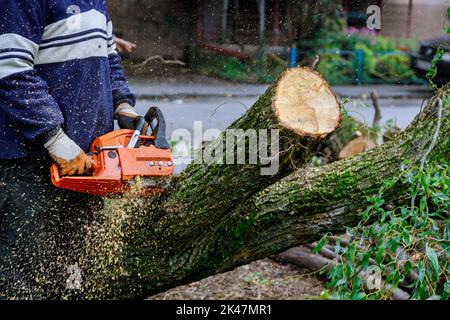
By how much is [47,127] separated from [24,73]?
7.5 inches

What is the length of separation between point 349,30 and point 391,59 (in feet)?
3.01

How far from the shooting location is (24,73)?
2.04 m

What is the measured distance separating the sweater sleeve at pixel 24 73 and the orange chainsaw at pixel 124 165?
17 centimetres

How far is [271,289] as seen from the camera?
10.4ft

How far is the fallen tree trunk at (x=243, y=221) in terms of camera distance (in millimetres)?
2334

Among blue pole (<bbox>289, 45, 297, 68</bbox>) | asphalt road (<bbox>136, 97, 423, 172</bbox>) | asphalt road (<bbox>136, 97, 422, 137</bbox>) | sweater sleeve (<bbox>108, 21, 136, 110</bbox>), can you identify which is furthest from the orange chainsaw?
blue pole (<bbox>289, 45, 297, 68</bbox>)

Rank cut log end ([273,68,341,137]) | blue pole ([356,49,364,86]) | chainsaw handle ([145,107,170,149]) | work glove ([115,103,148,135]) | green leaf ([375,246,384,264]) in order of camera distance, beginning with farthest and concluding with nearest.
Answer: blue pole ([356,49,364,86]) < work glove ([115,103,148,135]) < chainsaw handle ([145,107,170,149]) < cut log end ([273,68,341,137]) < green leaf ([375,246,384,264])

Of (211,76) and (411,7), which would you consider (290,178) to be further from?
(411,7)

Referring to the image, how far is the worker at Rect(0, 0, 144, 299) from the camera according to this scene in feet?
6.71

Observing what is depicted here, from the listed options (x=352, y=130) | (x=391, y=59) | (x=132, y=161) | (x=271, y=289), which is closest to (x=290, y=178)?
(x=132, y=161)

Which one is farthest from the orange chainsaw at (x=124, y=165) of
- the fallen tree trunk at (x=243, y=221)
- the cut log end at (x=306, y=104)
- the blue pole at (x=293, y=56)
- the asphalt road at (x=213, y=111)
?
the blue pole at (x=293, y=56)

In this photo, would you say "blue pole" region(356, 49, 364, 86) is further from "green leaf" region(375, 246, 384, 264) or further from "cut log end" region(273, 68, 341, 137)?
"green leaf" region(375, 246, 384, 264)
